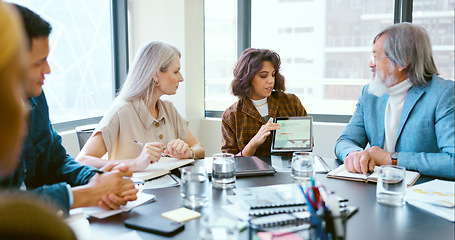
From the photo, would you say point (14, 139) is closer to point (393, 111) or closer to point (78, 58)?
point (393, 111)

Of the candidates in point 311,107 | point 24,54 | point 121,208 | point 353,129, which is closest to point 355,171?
point 353,129

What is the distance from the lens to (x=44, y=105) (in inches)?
60.2

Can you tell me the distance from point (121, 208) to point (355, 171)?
39.7 inches

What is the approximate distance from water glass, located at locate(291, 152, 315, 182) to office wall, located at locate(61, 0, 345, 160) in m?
1.94

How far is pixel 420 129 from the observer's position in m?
1.88

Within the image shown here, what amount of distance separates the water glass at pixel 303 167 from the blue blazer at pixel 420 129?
446 millimetres

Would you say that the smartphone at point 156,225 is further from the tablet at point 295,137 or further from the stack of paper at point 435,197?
the tablet at point 295,137

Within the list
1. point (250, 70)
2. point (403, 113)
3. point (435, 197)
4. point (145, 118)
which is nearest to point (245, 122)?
point (250, 70)

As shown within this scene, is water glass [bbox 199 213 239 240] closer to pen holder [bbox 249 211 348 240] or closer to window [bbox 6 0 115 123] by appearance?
pen holder [bbox 249 211 348 240]

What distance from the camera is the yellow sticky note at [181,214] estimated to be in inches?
44.3

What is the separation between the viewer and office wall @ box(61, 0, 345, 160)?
360cm

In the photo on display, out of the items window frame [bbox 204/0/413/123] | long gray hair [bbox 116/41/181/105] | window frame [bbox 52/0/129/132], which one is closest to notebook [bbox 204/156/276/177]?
long gray hair [bbox 116/41/181/105]

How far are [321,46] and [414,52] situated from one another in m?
2.03

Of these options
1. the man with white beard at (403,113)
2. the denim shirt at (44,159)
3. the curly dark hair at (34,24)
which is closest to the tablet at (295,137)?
the man with white beard at (403,113)
